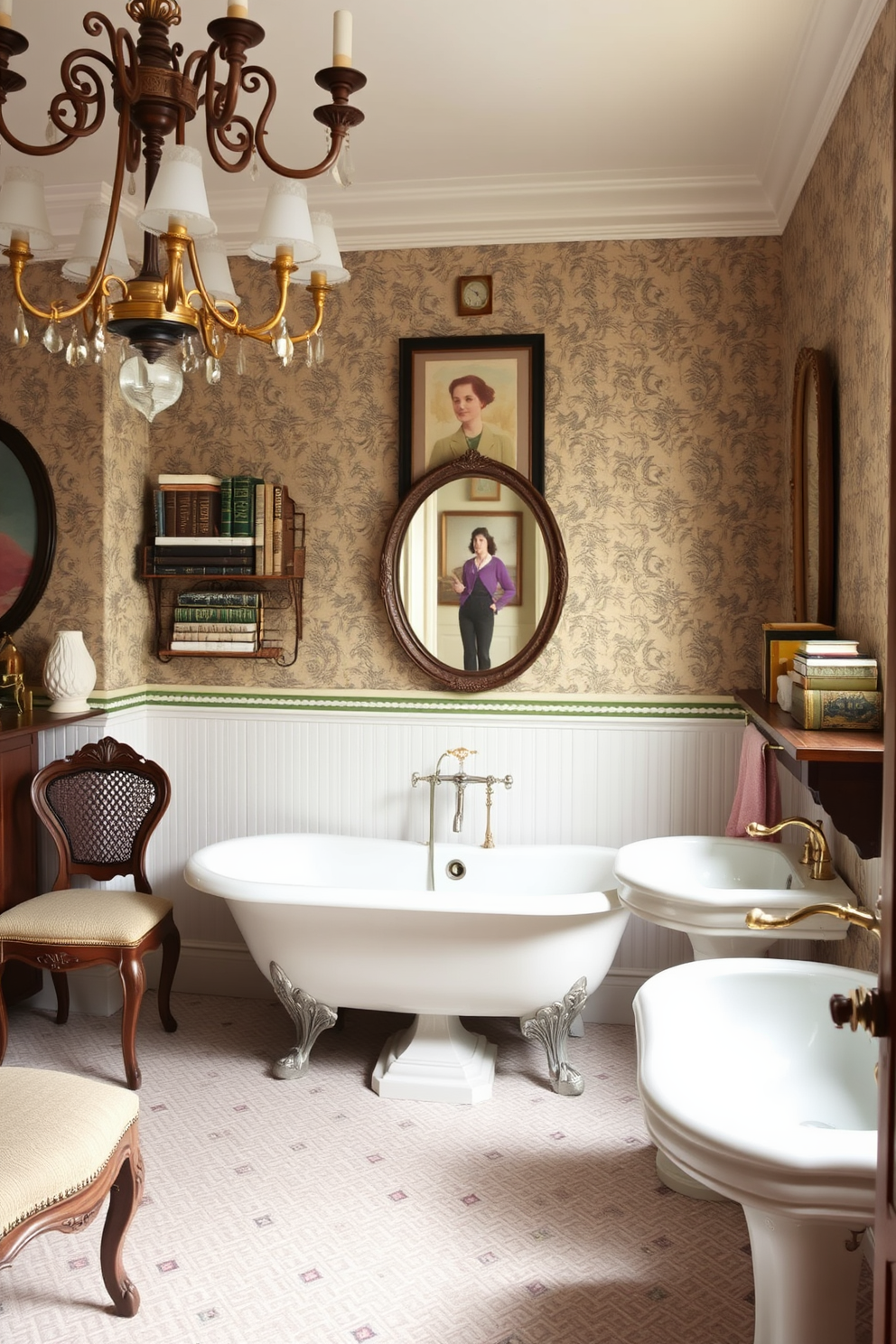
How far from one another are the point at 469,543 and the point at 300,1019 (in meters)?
1.68

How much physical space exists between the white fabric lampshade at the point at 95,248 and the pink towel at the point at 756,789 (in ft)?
6.63

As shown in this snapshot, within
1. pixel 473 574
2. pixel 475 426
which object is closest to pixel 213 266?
pixel 475 426

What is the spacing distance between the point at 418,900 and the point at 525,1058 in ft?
2.58

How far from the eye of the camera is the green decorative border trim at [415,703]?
12.0 feet

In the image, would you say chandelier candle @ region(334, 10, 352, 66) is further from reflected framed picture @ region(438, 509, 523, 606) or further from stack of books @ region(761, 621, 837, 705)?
reflected framed picture @ region(438, 509, 523, 606)

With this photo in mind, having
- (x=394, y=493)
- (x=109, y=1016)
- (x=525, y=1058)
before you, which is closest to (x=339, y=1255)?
(x=525, y=1058)

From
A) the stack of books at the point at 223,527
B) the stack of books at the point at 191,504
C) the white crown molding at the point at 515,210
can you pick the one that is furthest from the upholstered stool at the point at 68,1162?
the white crown molding at the point at 515,210

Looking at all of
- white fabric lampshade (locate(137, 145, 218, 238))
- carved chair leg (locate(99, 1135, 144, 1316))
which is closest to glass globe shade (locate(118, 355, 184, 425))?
white fabric lampshade (locate(137, 145, 218, 238))

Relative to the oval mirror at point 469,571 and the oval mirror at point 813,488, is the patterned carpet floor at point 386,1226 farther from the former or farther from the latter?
the oval mirror at point 813,488

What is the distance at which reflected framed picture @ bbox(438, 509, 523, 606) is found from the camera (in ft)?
12.2

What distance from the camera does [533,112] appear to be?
3.04 meters

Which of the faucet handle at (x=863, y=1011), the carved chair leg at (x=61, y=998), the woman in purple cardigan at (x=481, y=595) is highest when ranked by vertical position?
the woman in purple cardigan at (x=481, y=595)

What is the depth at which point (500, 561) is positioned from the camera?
373cm

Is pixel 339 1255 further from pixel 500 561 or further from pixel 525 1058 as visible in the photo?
pixel 500 561
